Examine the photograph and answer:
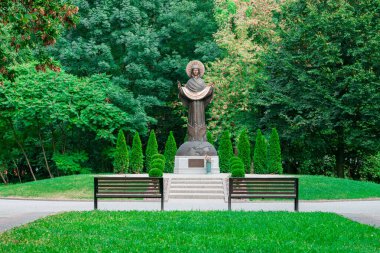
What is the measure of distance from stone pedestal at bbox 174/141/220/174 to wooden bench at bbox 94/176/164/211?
42.0 feet

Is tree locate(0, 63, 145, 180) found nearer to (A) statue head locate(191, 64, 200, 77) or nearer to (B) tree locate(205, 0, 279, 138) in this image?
(B) tree locate(205, 0, 279, 138)

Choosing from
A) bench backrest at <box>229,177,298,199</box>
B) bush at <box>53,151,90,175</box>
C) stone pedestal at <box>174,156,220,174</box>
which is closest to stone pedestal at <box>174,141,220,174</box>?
stone pedestal at <box>174,156,220,174</box>

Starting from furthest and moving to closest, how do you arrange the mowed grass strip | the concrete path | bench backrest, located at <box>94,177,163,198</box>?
1. bench backrest, located at <box>94,177,163,198</box>
2. the concrete path
3. the mowed grass strip

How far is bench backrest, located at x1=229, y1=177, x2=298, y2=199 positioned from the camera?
1636 centimetres

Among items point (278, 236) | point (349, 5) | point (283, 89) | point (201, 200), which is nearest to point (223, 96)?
point (283, 89)

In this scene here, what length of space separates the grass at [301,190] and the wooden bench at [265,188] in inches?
252

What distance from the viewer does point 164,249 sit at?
9.20m

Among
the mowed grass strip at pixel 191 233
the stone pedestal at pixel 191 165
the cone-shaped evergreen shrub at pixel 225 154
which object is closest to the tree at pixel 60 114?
the cone-shaped evergreen shrub at pixel 225 154

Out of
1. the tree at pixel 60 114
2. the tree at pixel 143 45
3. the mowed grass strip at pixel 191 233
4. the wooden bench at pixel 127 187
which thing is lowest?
the mowed grass strip at pixel 191 233

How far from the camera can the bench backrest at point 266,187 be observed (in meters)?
16.4

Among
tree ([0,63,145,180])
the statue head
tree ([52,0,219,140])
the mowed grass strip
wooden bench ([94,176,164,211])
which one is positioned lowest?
the mowed grass strip

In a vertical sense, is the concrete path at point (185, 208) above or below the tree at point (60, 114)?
below

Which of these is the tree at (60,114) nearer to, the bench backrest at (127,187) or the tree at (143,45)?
the tree at (143,45)

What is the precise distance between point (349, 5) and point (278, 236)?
28.1 meters
